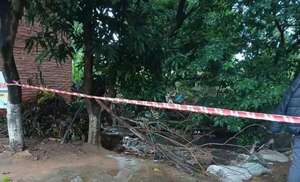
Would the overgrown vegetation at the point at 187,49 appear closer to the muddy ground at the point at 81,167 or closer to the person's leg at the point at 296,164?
the muddy ground at the point at 81,167

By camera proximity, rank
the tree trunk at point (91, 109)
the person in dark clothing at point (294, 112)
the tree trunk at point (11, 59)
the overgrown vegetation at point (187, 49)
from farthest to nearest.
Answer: the tree trunk at point (91, 109), the overgrown vegetation at point (187, 49), the tree trunk at point (11, 59), the person in dark clothing at point (294, 112)

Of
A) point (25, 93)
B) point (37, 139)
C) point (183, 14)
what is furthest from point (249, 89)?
point (25, 93)

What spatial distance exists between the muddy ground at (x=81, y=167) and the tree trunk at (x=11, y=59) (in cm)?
32

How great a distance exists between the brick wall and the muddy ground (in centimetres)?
305

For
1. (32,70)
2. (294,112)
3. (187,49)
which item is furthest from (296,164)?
(32,70)

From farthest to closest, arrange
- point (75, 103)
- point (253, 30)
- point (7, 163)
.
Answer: point (75, 103)
point (253, 30)
point (7, 163)

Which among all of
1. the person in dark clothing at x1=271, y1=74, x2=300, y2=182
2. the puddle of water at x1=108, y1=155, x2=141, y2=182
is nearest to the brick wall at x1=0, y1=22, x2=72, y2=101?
the puddle of water at x1=108, y1=155, x2=141, y2=182

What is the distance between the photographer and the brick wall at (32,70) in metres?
9.88

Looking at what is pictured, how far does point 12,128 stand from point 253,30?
4864 millimetres

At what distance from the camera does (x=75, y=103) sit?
27.0ft

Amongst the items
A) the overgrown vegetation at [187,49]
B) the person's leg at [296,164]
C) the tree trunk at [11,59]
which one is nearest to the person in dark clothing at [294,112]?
the person's leg at [296,164]

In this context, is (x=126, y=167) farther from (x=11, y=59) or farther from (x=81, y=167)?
(x=11, y=59)

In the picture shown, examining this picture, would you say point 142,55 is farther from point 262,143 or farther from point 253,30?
point 262,143

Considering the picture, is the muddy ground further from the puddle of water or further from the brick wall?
the brick wall
